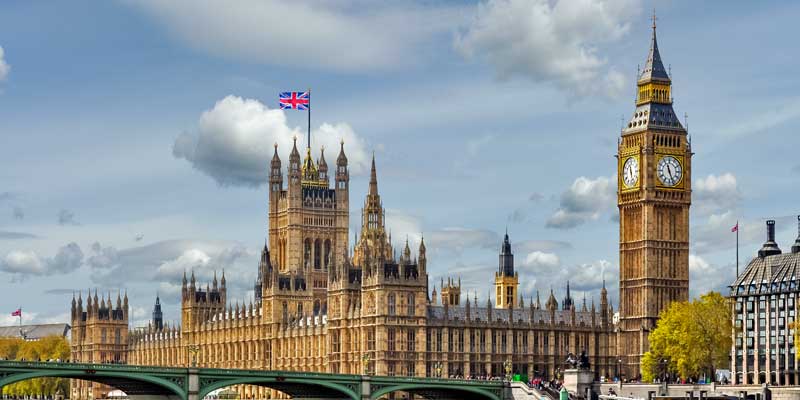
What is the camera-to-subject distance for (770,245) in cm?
15438

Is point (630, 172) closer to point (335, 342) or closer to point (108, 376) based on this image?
point (335, 342)

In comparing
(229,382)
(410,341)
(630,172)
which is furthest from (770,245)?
(229,382)

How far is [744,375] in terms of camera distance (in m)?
147

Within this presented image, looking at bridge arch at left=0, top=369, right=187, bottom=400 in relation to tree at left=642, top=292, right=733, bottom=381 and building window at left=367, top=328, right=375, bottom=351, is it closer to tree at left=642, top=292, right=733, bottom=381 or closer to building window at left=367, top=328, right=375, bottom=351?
building window at left=367, top=328, right=375, bottom=351

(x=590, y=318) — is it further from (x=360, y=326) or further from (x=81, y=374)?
(x=81, y=374)

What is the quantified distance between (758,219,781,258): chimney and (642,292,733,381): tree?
6277 mm

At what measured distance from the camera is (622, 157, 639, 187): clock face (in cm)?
17262

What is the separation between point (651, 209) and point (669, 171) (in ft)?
16.0

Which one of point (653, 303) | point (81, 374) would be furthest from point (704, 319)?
point (81, 374)

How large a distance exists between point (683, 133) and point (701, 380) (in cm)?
3150

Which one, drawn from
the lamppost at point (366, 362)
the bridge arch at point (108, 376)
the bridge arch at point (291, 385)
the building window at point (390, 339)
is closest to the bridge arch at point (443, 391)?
the bridge arch at point (291, 385)

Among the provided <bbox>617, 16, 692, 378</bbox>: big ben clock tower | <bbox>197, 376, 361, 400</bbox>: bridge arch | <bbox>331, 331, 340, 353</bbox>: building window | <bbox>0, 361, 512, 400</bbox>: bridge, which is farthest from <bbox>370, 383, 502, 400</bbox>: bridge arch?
<bbox>617, 16, 692, 378</bbox>: big ben clock tower

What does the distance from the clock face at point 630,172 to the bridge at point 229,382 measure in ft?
132

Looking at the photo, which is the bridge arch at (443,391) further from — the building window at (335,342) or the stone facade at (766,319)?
the building window at (335,342)
